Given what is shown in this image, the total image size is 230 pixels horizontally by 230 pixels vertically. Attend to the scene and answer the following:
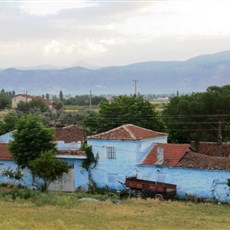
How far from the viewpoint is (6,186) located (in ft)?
157

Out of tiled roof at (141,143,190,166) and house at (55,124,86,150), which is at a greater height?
house at (55,124,86,150)

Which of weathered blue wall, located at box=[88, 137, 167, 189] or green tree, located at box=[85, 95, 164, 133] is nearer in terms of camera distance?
weathered blue wall, located at box=[88, 137, 167, 189]

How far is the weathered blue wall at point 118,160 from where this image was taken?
44.7 m

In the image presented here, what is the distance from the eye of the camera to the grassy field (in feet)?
81.9

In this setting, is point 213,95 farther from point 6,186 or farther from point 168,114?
point 6,186

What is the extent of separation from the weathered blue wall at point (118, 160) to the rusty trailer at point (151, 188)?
200 centimetres

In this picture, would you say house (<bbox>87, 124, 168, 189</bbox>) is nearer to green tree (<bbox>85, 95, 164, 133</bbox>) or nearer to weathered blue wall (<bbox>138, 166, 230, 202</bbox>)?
weathered blue wall (<bbox>138, 166, 230, 202</bbox>)

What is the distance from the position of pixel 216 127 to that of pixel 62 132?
17421mm

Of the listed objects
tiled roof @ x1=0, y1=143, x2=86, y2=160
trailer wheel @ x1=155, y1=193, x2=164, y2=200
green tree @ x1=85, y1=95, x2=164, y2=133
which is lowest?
trailer wheel @ x1=155, y1=193, x2=164, y2=200

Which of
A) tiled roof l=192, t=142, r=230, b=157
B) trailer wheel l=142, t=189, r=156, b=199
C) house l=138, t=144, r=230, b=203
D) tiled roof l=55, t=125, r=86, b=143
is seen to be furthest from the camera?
tiled roof l=55, t=125, r=86, b=143

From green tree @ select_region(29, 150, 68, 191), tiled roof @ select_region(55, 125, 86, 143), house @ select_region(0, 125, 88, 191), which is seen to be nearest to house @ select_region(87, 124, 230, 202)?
house @ select_region(0, 125, 88, 191)

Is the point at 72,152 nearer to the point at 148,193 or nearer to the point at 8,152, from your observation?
the point at 8,152

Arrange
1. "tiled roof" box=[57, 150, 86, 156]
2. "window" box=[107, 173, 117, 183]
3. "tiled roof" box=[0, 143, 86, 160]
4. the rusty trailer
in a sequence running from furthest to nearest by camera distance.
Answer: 1. "tiled roof" box=[0, 143, 86, 160]
2. "tiled roof" box=[57, 150, 86, 156]
3. "window" box=[107, 173, 117, 183]
4. the rusty trailer

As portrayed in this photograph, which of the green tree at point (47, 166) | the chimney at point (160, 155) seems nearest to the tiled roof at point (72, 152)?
the green tree at point (47, 166)
